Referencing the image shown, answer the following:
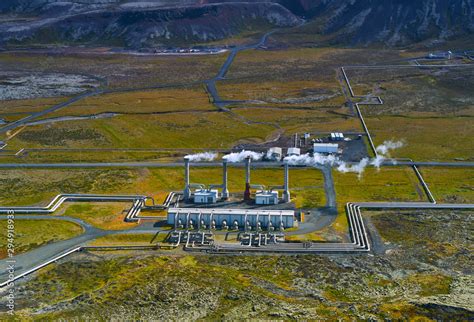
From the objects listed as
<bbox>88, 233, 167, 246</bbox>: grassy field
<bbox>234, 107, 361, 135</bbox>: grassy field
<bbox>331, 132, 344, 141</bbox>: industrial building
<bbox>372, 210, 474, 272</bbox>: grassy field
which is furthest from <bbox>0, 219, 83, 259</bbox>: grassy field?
<bbox>234, 107, 361, 135</bbox>: grassy field

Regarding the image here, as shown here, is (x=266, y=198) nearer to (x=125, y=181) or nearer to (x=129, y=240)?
(x=129, y=240)

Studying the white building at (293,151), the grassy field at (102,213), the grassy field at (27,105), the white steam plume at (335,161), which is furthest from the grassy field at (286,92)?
the grassy field at (102,213)

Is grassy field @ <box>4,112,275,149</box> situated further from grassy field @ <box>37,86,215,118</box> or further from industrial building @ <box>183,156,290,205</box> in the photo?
industrial building @ <box>183,156,290,205</box>

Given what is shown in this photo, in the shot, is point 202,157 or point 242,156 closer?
point 242,156

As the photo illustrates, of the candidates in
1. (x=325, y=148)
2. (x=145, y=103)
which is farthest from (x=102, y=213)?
(x=145, y=103)

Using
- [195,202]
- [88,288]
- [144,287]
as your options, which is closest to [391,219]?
[195,202]

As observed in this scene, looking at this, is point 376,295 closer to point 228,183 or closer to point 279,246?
point 279,246

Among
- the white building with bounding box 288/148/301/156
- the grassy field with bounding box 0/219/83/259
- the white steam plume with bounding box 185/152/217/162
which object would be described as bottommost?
the grassy field with bounding box 0/219/83/259
